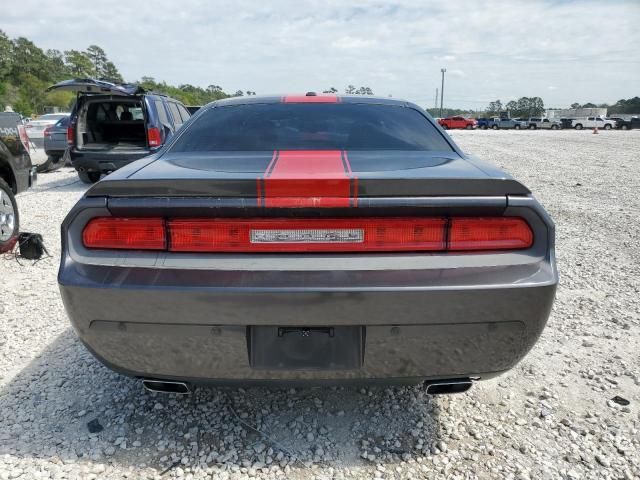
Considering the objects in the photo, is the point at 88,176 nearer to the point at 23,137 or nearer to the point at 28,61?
the point at 23,137

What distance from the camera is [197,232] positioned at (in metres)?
1.78

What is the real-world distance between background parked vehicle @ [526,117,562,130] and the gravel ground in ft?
198

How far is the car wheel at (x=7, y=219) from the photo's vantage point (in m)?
4.45

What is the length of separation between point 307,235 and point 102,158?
7.98 meters

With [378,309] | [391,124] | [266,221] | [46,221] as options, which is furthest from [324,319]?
[46,221]

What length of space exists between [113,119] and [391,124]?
8570 millimetres

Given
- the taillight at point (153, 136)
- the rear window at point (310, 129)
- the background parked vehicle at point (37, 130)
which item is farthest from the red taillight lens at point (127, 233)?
the background parked vehicle at point (37, 130)

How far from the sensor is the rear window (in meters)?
2.59

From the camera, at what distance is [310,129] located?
108 inches

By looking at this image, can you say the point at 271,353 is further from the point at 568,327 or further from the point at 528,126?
the point at 528,126

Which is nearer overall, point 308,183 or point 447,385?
point 308,183

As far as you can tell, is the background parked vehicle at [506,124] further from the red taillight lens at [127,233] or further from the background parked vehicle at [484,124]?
the red taillight lens at [127,233]

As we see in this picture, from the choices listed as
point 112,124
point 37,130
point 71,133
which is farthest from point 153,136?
point 37,130

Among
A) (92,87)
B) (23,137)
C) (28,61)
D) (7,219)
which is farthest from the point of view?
(28,61)
